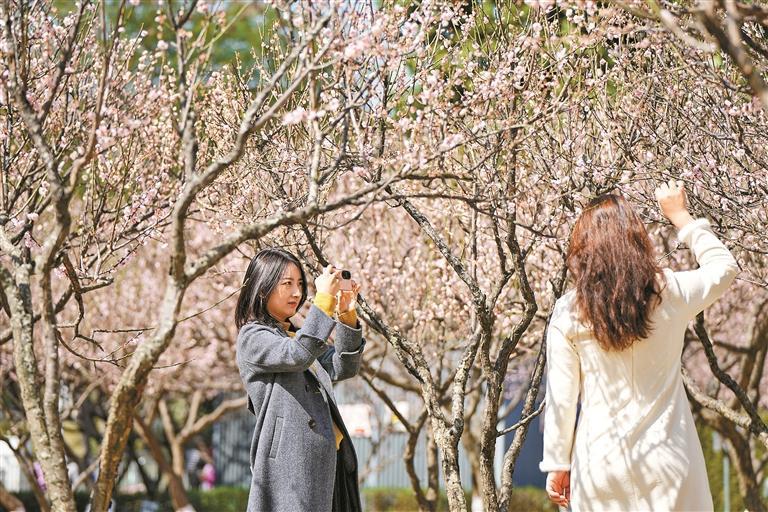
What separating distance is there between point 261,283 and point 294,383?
41cm

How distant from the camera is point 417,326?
8.28 metres

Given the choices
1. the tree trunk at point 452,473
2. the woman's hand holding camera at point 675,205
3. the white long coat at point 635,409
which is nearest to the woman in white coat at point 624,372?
the white long coat at point 635,409

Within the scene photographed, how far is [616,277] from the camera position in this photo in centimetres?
320

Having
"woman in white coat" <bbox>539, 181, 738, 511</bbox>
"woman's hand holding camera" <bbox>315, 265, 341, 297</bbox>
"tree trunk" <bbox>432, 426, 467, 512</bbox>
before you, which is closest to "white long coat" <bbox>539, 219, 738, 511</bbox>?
"woman in white coat" <bbox>539, 181, 738, 511</bbox>

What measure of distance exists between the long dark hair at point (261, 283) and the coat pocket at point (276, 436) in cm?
39

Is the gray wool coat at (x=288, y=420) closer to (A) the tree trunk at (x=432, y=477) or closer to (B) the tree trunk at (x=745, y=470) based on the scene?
(A) the tree trunk at (x=432, y=477)

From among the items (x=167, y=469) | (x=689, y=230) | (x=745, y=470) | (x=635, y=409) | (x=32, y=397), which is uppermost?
(x=167, y=469)

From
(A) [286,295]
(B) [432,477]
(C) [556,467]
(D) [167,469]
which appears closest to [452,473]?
(A) [286,295]

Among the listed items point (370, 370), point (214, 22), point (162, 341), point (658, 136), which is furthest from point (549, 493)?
point (370, 370)

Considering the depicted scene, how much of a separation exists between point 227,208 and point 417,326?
257 cm

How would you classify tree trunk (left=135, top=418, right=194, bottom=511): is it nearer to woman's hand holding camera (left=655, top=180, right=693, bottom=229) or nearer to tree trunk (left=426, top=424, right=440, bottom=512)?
tree trunk (left=426, top=424, right=440, bottom=512)

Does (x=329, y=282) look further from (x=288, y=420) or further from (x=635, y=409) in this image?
(x=635, y=409)

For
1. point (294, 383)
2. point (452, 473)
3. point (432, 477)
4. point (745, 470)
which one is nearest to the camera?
point (294, 383)

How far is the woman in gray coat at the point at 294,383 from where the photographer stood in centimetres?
396
